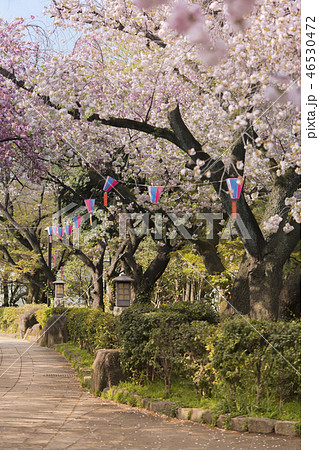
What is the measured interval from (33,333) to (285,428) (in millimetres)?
16465

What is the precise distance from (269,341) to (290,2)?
12.9 feet

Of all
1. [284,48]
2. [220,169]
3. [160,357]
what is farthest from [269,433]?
[284,48]

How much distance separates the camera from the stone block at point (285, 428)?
556 cm

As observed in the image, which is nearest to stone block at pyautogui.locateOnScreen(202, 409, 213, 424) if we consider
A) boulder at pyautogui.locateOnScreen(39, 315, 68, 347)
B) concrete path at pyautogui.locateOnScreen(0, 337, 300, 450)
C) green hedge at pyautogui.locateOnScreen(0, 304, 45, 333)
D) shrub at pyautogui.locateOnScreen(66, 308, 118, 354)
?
concrete path at pyautogui.locateOnScreen(0, 337, 300, 450)

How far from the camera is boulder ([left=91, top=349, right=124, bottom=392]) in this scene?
821 centimetres

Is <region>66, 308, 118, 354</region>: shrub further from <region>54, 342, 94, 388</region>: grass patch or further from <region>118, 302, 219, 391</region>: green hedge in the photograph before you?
<region>118, 302, 219, 391</region>: green hedge

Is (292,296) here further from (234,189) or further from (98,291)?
(98,291)

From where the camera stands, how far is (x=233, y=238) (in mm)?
14352

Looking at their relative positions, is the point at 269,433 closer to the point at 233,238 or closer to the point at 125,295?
the point at 125,295

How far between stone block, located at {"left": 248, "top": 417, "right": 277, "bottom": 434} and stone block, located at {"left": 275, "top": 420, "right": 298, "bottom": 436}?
54 mm

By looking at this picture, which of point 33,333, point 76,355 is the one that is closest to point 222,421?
point 76,355

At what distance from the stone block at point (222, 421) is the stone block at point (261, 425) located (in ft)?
0.94

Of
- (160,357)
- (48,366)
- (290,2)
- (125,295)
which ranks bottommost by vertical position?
(48,366)

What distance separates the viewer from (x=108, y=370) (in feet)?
27.1
